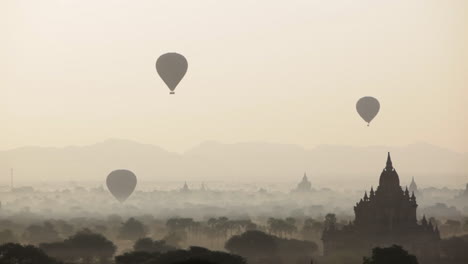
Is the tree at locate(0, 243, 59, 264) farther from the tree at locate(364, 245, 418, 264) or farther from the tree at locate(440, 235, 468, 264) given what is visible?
the tree at locate(440, 235, 468, 264)

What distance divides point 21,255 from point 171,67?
6423 cm

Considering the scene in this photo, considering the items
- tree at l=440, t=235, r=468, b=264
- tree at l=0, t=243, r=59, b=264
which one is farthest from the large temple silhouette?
tree at l=0, t=243, r=59, b=264

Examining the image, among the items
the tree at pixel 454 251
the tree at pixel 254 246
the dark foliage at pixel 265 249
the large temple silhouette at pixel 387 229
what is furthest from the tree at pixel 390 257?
the tree at pixel 254 246

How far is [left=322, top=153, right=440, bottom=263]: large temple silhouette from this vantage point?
161 metres

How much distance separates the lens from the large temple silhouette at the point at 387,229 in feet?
529

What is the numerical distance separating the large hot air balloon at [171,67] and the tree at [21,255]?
175ft

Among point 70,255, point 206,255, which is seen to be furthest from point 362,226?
point 70,255

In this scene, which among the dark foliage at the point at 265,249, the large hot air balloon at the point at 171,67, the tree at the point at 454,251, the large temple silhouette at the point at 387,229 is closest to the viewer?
the large temple silhouette at the point at 387,229

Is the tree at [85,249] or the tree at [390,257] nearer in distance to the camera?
the tree at [390,257]

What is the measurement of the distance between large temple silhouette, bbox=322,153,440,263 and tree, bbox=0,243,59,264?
4819 centimetres

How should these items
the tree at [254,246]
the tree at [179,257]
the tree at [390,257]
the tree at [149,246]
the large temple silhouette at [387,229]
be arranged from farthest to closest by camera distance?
the tree at [149,246] < the tree at [254,246] < the large temple silhouette at [387,229] < the tree at [179,257] < the tree at [390,257]

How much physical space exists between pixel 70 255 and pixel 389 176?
179 ft

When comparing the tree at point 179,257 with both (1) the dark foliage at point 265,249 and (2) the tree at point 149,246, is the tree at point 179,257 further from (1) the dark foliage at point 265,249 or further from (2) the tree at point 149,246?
(2) the tree at point 149,246

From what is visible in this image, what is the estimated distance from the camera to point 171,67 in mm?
189750
